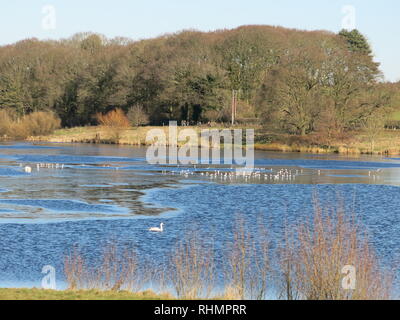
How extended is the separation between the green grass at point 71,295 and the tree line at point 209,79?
182 ft

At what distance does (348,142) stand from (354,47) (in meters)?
29.5

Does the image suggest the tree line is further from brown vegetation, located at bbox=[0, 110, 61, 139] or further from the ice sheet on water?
the ice sheet on water

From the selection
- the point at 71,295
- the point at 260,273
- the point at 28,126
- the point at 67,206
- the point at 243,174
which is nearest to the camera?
the point at 71,295

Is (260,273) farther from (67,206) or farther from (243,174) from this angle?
(243,174)

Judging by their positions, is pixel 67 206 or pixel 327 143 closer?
pixel 67 206

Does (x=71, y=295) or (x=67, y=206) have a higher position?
(x=71, y=295)

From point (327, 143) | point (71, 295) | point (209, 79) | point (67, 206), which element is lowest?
point (67, 206)

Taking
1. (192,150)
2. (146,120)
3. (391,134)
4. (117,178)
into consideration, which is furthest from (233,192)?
(146,120)

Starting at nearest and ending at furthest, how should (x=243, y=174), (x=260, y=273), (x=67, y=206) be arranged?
(x=260, y=273)
(x=67, y=206)
(x=243, y=174)

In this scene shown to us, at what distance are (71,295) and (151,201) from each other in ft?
58.9

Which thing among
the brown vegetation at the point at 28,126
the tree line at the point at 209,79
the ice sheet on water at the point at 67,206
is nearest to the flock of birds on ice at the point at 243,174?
the ice sheet on water at the point at 67,206

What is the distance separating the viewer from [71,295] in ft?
41.0

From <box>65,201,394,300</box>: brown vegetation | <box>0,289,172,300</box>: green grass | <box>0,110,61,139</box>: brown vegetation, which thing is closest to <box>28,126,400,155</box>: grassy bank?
<box>0,110,61,139</box>: brown vegetation

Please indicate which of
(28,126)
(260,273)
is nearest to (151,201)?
(260,273)
